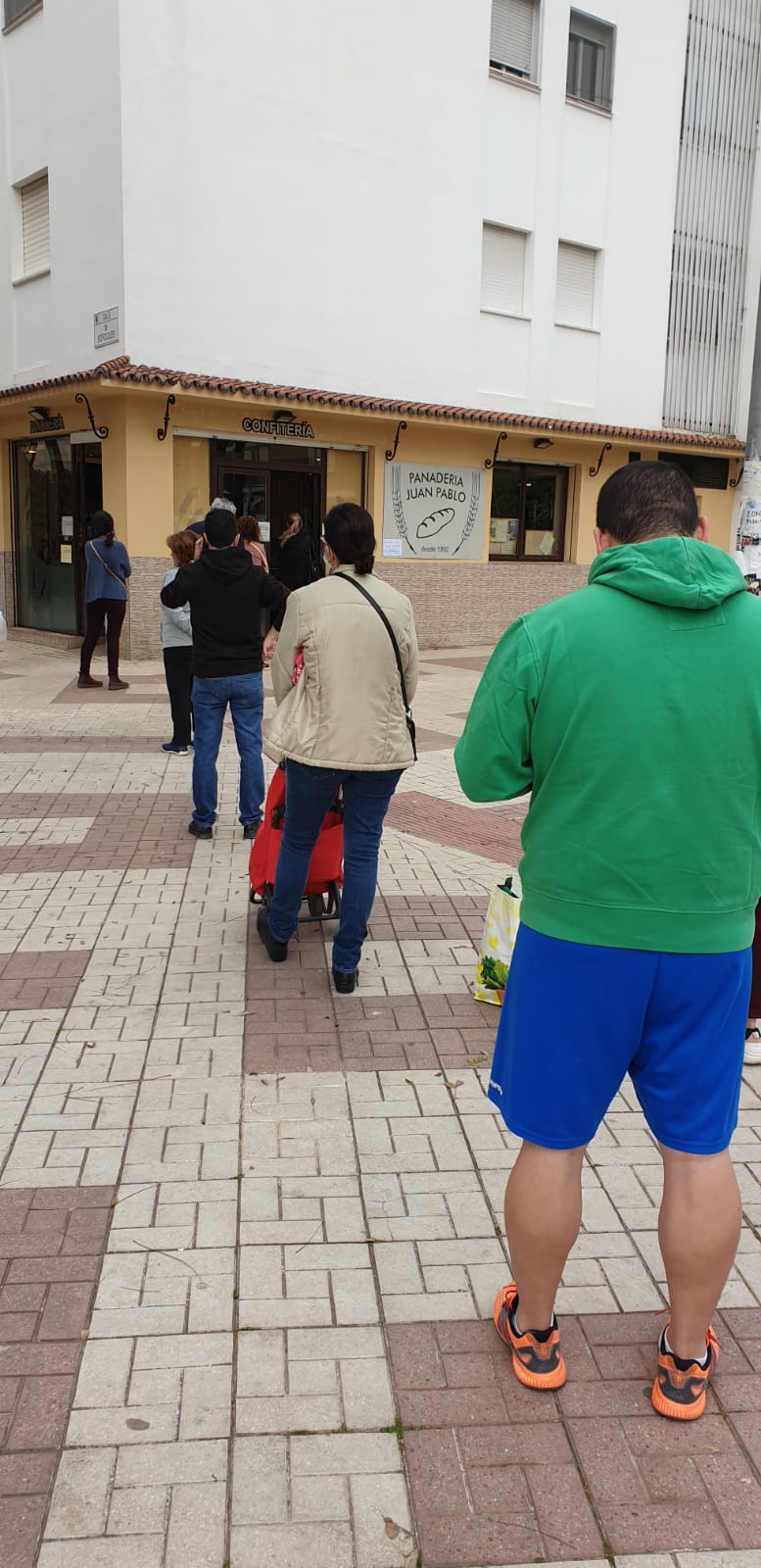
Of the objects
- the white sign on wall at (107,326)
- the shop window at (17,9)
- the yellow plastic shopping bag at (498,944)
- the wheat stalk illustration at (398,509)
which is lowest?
the yellow plastic shopping bag at (498,944)

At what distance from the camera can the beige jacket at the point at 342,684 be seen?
4230 millimetres

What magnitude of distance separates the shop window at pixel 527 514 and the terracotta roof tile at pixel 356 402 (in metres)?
1.03

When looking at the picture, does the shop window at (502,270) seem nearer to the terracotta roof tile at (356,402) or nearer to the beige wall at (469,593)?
the terracotta roof tile at (356,402)

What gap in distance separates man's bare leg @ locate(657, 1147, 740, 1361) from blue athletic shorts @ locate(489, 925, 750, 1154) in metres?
0.05

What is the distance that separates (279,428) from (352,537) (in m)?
12.2

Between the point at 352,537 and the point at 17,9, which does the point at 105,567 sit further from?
the point at 17,9

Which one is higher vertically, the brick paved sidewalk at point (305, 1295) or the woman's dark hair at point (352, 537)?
the woman's dark hair at point (352, 537)

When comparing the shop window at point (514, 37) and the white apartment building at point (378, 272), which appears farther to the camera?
the shop window at point (514, 37)

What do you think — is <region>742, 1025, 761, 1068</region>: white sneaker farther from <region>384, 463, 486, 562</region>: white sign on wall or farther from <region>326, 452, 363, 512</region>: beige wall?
<region>384, 463, 486, 562</region>: white sign on wall

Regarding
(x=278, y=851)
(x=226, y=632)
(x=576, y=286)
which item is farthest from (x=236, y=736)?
(x=576, y=286)

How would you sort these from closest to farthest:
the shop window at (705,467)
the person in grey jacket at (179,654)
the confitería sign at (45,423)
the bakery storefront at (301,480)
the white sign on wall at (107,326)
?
the person in grey jacket at (179,654) → the white sign on wall at (107,326) → the bakery storefront at (301,480) → the confitería sign at (45,423) → the shop window at (705,467)

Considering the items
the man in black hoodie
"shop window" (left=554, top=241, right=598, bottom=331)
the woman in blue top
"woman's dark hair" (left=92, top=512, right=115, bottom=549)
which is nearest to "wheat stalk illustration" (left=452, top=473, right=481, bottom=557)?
"shop window" (left=554, top=241, right=598, bottom=331)

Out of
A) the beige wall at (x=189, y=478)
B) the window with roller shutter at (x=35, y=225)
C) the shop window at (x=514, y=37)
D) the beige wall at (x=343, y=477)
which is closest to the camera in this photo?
the beige wall at (x=189, y=478)

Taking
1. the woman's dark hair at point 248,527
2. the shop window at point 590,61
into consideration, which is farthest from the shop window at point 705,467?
the woman's dark hair at point 248,527
